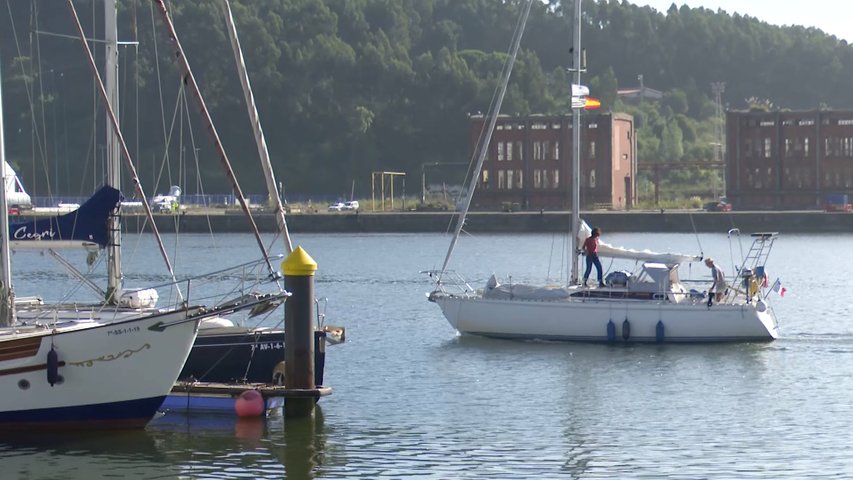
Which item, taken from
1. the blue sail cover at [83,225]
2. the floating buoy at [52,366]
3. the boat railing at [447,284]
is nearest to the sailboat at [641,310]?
the boat railing at [447,284]

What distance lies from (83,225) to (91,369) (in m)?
4.61

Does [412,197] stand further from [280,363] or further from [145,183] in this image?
[280,363]

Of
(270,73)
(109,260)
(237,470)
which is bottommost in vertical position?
(237,470)

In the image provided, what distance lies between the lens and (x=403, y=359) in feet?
126

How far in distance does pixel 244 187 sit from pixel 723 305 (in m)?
119

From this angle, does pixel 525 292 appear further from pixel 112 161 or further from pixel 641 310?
pixel 112 161

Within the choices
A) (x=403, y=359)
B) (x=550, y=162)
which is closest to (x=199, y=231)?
(x=550, y=162)

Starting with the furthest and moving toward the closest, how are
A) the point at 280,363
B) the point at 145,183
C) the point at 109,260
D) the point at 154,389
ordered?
the point at 145,183 < the point at 109,260 < the point at 280,363 < the point at 154,389

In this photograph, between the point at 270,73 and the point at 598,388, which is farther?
the point at 270,73

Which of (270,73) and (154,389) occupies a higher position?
(270,73)

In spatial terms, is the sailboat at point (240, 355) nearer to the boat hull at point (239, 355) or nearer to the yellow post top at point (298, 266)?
the boat hull at point (239, 355)

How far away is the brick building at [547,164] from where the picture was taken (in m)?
124

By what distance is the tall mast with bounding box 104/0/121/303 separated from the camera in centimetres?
3009

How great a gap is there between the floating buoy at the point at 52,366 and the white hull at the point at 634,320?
16.0 m
